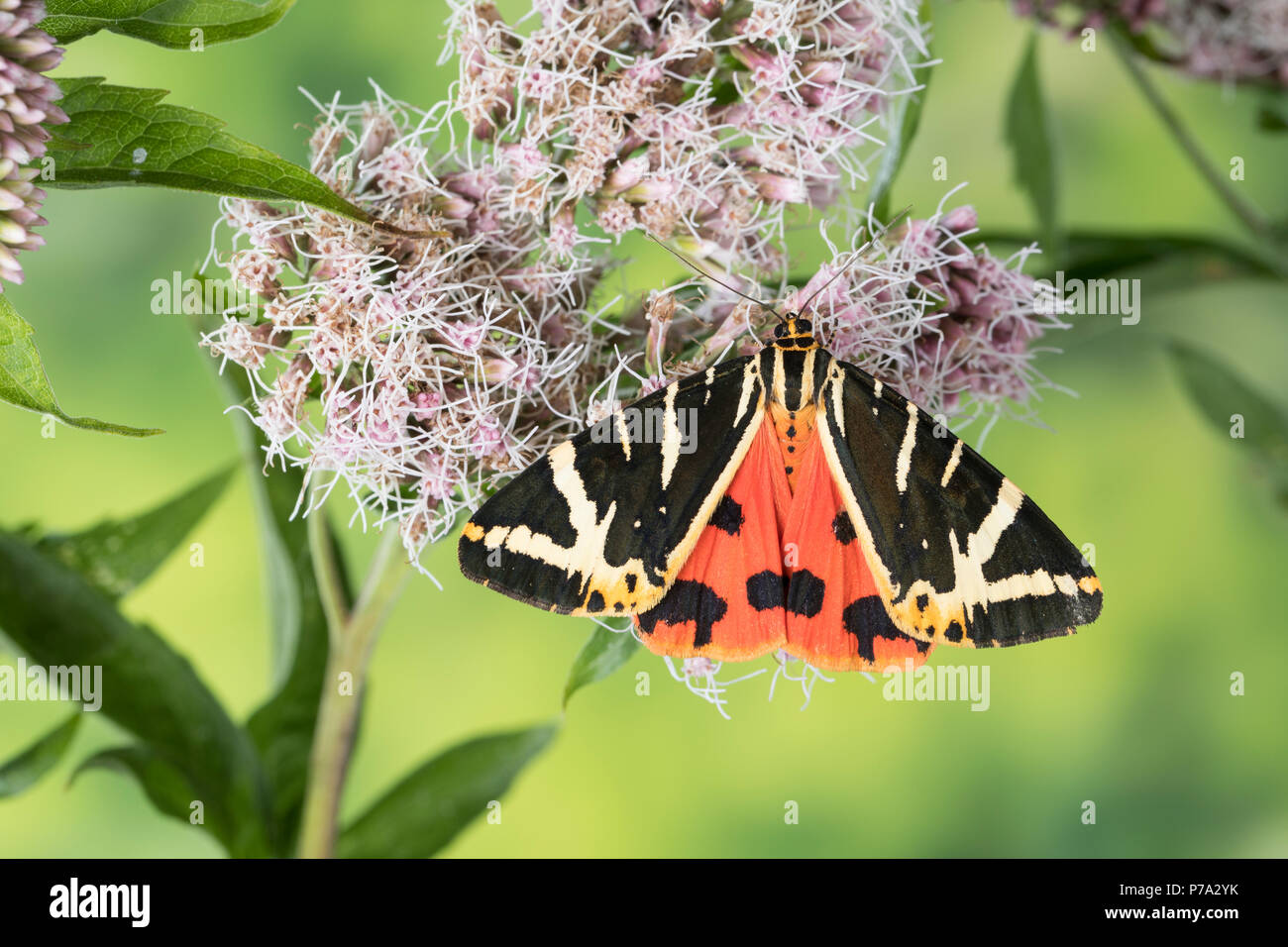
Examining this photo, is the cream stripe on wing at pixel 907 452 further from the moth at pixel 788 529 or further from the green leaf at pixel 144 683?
the green leaf at pixel 144 683

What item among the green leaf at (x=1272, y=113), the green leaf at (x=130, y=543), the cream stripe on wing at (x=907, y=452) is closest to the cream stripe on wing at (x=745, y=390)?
the cream stripe on wing at (x=907, y=452)

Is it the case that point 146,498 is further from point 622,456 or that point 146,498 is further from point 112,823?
point 622,456

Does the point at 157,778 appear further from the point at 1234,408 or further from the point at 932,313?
the point at 1234,408

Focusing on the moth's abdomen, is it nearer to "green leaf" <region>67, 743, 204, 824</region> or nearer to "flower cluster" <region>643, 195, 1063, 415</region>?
"flower cluster" <region>643, 195, 1063, 415</region>

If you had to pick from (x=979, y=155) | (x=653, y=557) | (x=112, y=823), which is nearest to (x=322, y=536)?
(x=653, y=557)

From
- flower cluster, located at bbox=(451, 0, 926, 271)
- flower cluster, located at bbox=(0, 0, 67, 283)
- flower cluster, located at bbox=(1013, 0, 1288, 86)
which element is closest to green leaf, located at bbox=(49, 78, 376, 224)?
flower cluster, located at bbox=(0, 0, 67, 283)
